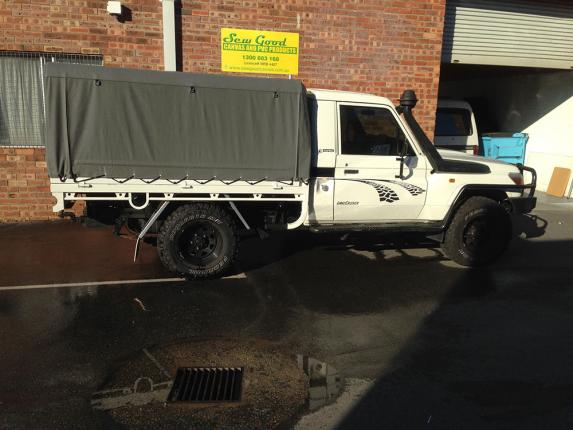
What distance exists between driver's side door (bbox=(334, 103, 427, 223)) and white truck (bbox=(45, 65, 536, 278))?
0.04 ft

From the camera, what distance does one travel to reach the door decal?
231 inches

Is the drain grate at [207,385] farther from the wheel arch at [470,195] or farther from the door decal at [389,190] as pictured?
the wheel arch at [470,195]

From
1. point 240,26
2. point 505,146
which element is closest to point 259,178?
point 240,26

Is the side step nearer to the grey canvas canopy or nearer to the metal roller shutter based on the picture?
the grey canvas canopy

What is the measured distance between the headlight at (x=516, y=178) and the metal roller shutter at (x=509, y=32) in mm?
4867

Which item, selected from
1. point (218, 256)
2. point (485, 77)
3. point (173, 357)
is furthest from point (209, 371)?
point (485, 77)

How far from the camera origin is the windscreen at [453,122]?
36.8 feet

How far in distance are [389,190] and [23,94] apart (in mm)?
6428

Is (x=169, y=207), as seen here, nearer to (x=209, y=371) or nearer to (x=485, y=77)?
(x=209, y=371)

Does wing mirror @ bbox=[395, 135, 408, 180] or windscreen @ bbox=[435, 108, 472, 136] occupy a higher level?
windscreen @ bbox=[435, 108, 472, 136]

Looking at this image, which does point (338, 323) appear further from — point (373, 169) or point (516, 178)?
point (516, 178)

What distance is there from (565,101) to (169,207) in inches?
450

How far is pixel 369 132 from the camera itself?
19.3 feet

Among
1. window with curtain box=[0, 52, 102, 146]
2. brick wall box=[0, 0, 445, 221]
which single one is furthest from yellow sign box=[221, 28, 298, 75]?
window with curtain box=[0, 52, 102, 146]
